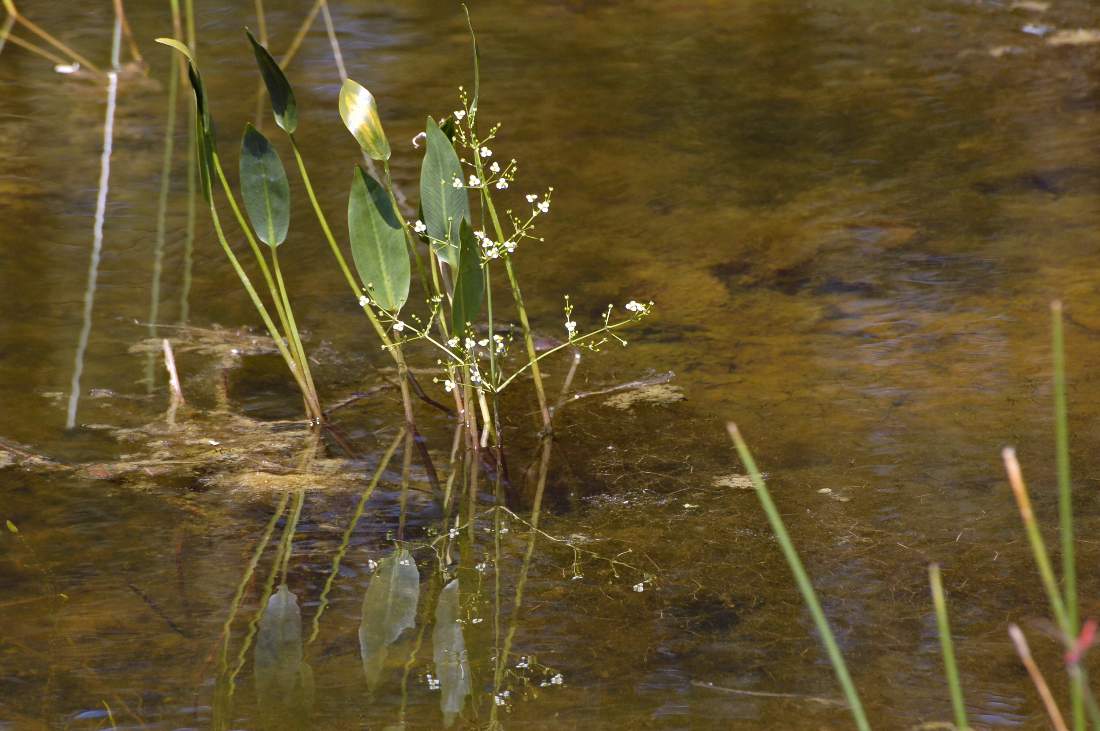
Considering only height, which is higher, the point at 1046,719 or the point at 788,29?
the point at 788,29

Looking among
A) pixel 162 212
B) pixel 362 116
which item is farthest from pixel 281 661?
pixel 162 212

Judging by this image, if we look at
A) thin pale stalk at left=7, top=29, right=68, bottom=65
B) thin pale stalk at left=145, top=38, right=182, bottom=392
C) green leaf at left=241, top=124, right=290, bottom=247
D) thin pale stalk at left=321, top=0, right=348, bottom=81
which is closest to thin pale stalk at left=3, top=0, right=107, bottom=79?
thin pale stalk at left=7, top=29, right=68, bottom=65

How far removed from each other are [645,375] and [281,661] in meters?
1.08

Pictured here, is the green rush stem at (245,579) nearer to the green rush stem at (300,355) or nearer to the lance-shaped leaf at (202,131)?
the green rush stem at (300,355)

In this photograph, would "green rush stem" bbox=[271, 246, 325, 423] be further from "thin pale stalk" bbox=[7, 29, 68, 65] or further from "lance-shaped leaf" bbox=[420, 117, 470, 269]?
"thin pale stalk" bbox=[7, 29, 68, 65]

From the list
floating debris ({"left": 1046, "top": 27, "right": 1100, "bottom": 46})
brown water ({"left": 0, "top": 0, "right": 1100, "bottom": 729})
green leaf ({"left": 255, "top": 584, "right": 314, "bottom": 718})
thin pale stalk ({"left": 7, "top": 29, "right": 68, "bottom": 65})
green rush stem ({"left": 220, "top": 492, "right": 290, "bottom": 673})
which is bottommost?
green leaf ({"left": 255, "top": 584, "right": 314, "bottom": 718})

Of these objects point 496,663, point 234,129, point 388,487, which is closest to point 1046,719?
point 496,663

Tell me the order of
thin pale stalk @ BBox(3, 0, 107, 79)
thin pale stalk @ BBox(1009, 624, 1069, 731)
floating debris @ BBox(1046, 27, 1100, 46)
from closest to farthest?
thin pale stalk @ BBox(1009, 624, 1069, 731)
thin pale stalk @ BBox(3, 0, 107, 79)
floating debris @ BBox(1046, 27, 1100, 46)

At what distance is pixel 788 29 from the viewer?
4820 millimetres

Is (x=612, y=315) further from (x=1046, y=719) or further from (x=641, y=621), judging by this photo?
(x=1046, y=719)

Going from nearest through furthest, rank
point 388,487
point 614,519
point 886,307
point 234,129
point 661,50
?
1. point 614,519
2. point 388,487
3. point 886,307
4. point 234,129
5. point 661,50

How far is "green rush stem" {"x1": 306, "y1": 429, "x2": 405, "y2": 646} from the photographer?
1903 millimetres

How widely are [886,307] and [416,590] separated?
1382 mm

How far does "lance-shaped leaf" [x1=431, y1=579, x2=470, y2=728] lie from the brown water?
21 millimetres
